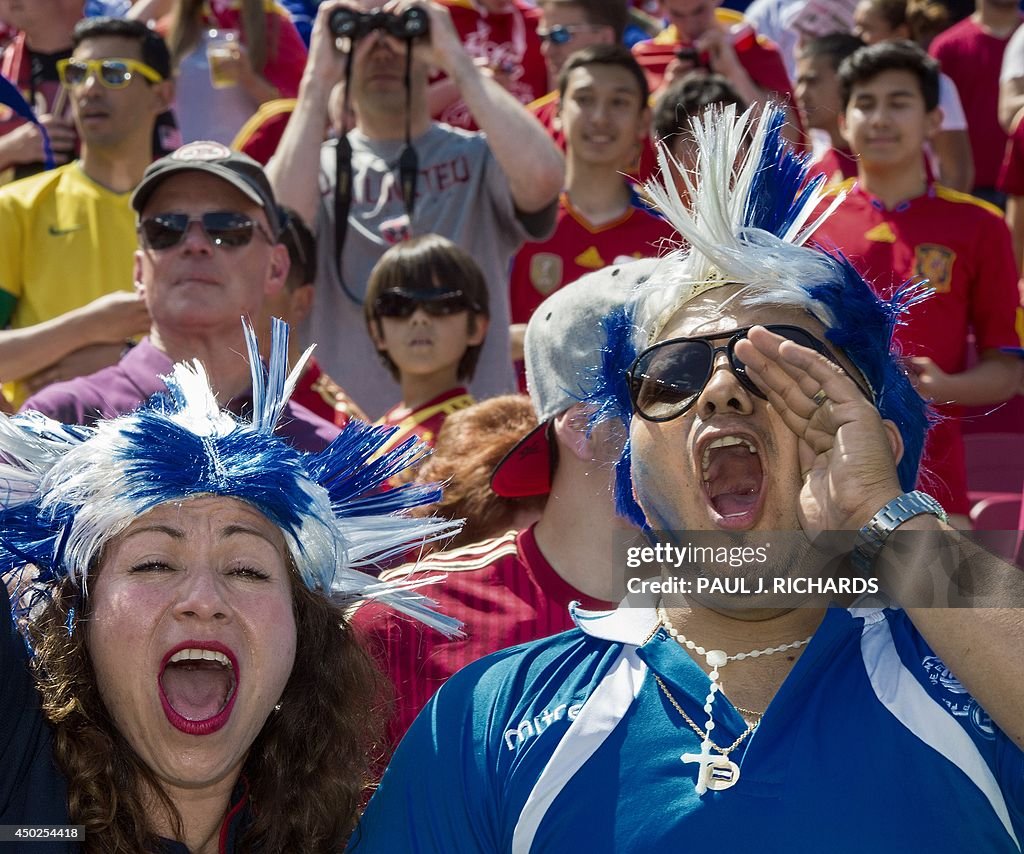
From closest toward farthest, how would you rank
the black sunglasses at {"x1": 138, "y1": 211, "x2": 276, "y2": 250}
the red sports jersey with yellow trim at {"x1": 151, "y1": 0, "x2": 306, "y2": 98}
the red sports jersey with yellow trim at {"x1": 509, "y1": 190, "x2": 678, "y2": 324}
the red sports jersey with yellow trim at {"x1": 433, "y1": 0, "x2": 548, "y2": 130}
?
the black sunglasses at {"x1": 138, "y1": 211, "x2": 276, "y2": 250}
the red sports jersey with yellow trim at {"x1": 509, "y1": 190, "x2": 678, "y2": 324}
the red sports jersey with yellow trim at {"x1": 151, "y1": 0, "x2": 306, "y2": 98}
the red sports jersey with yellow trim at {"x1": 433, "y1": 0, "x2": 548, "y2": 130}

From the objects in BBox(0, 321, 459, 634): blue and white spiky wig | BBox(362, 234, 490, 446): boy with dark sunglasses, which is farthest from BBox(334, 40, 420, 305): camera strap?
BBox(0, 321, 459, 634): blue and white spiky wig

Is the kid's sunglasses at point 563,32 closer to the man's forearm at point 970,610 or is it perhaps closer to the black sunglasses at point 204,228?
the black sunglasses at point 204,228

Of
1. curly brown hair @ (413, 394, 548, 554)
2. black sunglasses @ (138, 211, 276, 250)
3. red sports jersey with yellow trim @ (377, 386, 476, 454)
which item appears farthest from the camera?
red sports jersey with yellow trim @ (377, 386, 476, 454)

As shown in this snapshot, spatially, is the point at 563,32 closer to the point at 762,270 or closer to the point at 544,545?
the point at 544,545

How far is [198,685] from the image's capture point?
2.53 metres

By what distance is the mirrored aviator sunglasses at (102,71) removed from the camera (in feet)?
17.4

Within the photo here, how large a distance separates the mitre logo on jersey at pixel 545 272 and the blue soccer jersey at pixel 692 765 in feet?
11.0

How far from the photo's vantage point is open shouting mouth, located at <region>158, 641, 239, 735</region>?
2.44 m

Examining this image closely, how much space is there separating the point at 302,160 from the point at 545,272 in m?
1.05

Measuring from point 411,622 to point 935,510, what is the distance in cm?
117

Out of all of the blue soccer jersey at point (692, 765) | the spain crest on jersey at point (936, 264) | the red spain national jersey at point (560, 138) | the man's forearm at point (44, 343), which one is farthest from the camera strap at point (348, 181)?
the blue soccer jersey at point (692, 765)

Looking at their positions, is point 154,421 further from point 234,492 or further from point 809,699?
point 809,699

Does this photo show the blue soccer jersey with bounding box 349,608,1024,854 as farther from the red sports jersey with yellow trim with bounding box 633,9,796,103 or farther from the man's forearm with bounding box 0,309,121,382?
the red sports jersey with yellow trim with bounding box 633,9,796,103

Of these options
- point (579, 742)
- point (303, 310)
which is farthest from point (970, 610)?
point (303, 310)
